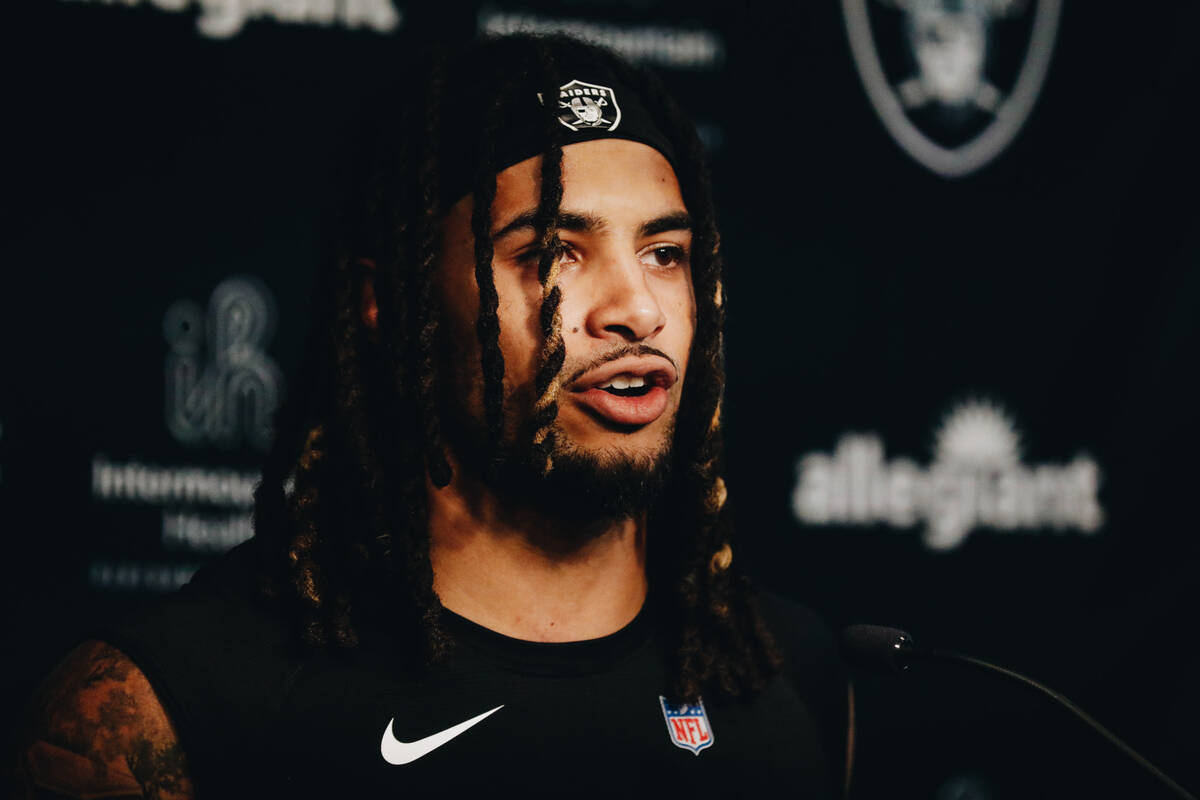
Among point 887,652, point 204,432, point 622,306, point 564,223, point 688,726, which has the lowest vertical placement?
point 688,726

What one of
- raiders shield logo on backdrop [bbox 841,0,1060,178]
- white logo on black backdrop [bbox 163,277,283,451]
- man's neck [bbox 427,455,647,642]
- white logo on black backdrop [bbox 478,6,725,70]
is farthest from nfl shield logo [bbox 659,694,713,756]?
raiders shield logo on backdrop [bbox 841,0,1060,178]

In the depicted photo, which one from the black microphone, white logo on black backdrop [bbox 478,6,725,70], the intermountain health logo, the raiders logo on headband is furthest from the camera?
the intermountain health logo

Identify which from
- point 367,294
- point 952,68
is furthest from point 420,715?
point 952,68

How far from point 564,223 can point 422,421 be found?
13.2 inches

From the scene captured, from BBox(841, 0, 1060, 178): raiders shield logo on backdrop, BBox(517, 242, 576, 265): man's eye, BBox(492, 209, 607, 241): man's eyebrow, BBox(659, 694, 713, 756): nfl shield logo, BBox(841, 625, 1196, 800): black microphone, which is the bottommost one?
BBox(659, 694, 713, 756): nfl shield logo

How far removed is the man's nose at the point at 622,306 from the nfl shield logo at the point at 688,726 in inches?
20.6

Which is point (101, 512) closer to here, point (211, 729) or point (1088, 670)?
point (211, 729)

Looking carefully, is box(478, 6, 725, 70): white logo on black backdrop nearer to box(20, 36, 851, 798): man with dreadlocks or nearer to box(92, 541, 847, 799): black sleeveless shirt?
box(20, 36, 851, 798): man with dreadlocks

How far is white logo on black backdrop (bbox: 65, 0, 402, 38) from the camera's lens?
2047mm

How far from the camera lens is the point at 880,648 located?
1327 millimetres

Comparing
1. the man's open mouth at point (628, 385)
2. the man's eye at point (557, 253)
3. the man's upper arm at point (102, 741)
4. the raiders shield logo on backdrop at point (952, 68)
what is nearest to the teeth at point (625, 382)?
the man's open mouth at point (628, 385)

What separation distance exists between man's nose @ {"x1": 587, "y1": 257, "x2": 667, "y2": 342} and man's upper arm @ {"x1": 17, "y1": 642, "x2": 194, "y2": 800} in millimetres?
730

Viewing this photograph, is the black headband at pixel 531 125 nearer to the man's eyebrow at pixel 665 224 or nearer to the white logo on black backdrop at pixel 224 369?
the man's eyebrow at pixel 665 224

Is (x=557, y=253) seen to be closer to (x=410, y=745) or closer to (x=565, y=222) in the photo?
(x=565, y=222)
